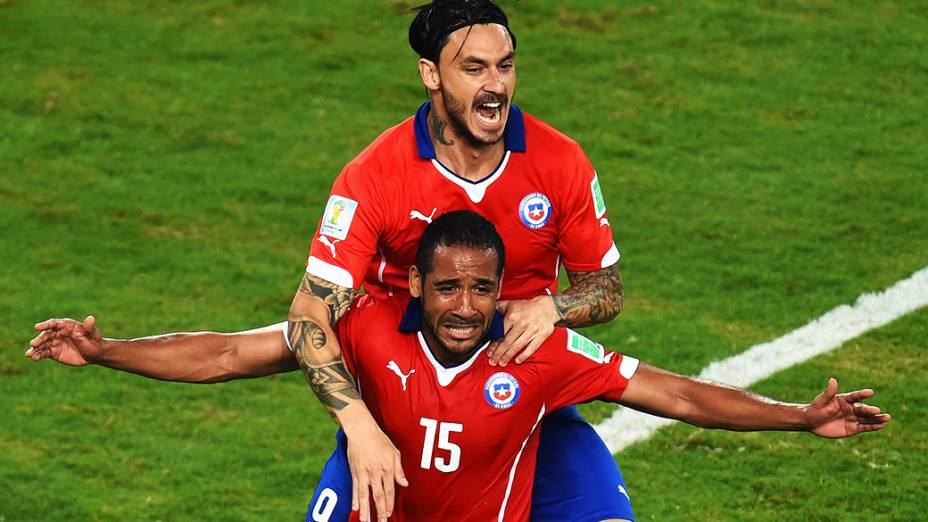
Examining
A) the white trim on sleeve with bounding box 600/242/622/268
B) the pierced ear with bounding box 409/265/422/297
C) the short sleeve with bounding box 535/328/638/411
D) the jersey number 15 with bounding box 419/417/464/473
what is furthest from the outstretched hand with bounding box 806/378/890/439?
the pierced ear with bounding box 409/265/422/297

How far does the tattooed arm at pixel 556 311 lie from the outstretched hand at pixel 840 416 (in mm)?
887

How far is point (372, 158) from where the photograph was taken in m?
6.57

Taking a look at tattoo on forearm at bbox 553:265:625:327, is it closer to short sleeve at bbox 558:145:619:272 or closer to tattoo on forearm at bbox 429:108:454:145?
short sleeve at bbox 558:145:619:272

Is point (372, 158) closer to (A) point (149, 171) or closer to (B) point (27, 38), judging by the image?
(A) point (149, 171)

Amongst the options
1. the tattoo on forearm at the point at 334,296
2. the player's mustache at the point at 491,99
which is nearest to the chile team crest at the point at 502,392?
the tattoo on forearm at the point at 334,296

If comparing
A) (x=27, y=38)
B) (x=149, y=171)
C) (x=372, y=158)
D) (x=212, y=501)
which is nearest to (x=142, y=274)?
(x=149, y=171)

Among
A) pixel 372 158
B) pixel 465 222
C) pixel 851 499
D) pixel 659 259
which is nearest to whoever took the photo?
pixel 465 222

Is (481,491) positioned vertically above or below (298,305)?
below

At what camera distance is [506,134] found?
21.9 ft

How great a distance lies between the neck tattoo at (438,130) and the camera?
21.7ft

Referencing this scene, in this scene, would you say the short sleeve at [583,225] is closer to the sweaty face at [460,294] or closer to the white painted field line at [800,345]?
the sweaty face at [460,294]

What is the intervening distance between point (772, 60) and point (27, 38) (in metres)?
5.86

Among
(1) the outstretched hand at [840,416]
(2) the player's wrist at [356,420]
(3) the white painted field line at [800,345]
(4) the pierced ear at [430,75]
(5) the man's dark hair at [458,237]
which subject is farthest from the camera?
(3) the white painted field line at [800,345]

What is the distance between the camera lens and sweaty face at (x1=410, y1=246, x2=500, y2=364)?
5.98 m
